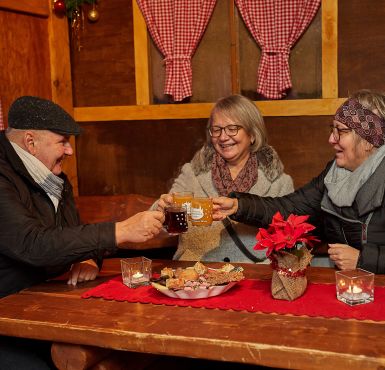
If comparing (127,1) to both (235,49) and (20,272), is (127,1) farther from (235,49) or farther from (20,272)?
(20,272)

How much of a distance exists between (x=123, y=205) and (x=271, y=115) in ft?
4.21

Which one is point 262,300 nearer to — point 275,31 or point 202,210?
point 202,210

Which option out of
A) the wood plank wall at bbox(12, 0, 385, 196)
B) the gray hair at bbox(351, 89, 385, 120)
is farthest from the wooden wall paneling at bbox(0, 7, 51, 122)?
the gray hair at bbox(351, 89, 385, 120)

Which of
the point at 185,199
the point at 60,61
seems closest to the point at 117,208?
the point at 60,61

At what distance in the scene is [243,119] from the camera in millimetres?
3469

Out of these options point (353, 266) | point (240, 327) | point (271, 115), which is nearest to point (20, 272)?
point (240, 327)

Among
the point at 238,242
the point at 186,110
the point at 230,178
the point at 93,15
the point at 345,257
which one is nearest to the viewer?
the point at 345,257

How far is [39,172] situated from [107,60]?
96.9 inches

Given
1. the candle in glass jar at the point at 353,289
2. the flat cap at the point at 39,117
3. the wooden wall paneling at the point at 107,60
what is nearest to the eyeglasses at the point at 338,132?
the candle in glass jar at the point at 353,289

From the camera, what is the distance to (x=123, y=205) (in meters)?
4.37

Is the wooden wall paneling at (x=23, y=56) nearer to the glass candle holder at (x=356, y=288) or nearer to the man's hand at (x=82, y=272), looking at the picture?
the man's hand at (x=82, y=272)

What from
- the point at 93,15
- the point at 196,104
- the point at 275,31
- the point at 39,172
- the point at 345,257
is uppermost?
the point at 93,15

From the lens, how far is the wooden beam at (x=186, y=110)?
4438 millimetres

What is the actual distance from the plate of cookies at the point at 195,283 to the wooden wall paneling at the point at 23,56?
2450mm
